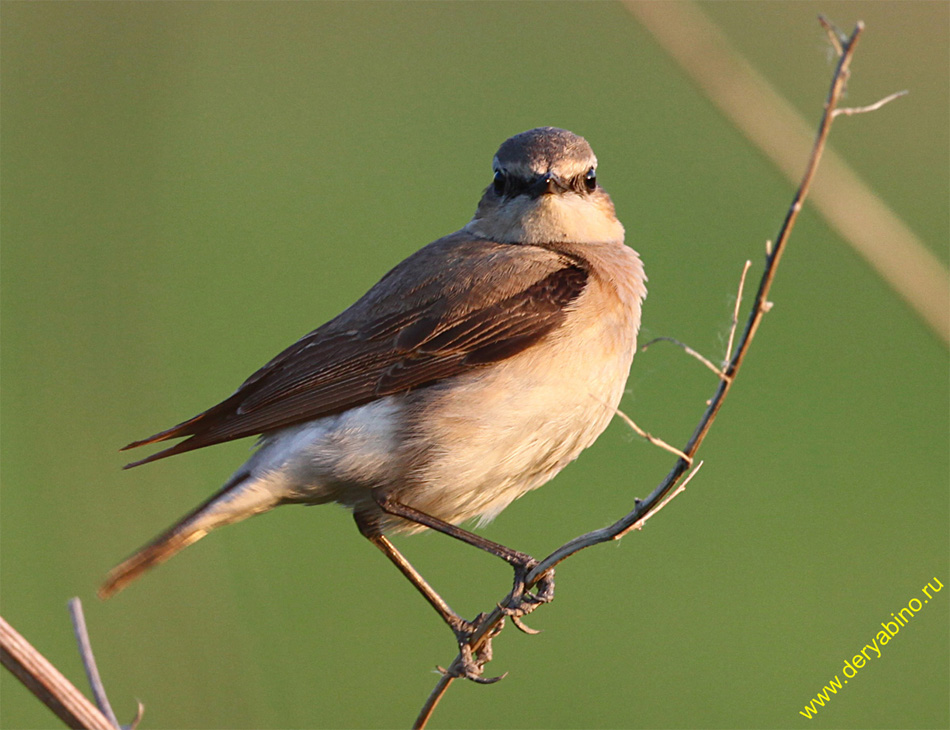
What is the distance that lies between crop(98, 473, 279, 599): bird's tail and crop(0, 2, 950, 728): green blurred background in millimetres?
70

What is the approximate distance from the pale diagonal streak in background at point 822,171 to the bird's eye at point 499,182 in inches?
61.6

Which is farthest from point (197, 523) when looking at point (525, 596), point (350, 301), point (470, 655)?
point (350, 301)

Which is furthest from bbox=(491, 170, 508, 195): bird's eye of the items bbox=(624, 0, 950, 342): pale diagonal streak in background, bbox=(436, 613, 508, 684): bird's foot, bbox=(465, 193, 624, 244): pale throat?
bbox=(436, 613, 508, 684): bird's foot

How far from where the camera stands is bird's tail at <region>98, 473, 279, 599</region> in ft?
12.3

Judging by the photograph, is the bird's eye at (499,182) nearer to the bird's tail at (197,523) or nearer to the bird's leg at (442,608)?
the bird's leg at (442,608)

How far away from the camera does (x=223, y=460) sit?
6.91 meters

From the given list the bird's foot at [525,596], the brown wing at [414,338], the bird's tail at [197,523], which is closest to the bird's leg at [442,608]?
the bird's foot at [525,596]

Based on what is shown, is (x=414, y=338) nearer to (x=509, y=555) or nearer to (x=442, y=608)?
(x=509, y=555)

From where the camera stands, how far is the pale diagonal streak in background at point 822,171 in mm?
2660

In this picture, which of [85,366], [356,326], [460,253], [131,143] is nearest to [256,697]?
[356,326]

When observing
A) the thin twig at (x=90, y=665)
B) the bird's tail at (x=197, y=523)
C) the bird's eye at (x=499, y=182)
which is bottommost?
the thin twig at (x=90, y=665)

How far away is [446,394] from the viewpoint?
3838 mm

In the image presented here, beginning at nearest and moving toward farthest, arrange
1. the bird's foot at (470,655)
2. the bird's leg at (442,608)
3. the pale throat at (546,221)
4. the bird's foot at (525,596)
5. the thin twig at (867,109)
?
1. the thin twig at (867,109)
2. the bird's foot at (525,596)
3. the bird's foot at (470,655)
4. the bird's leg at (442,608)
5. the pale throat at (546,221)

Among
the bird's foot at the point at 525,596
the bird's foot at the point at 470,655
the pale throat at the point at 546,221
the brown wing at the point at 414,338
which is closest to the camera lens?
the bird's foot at the point at 525,596
